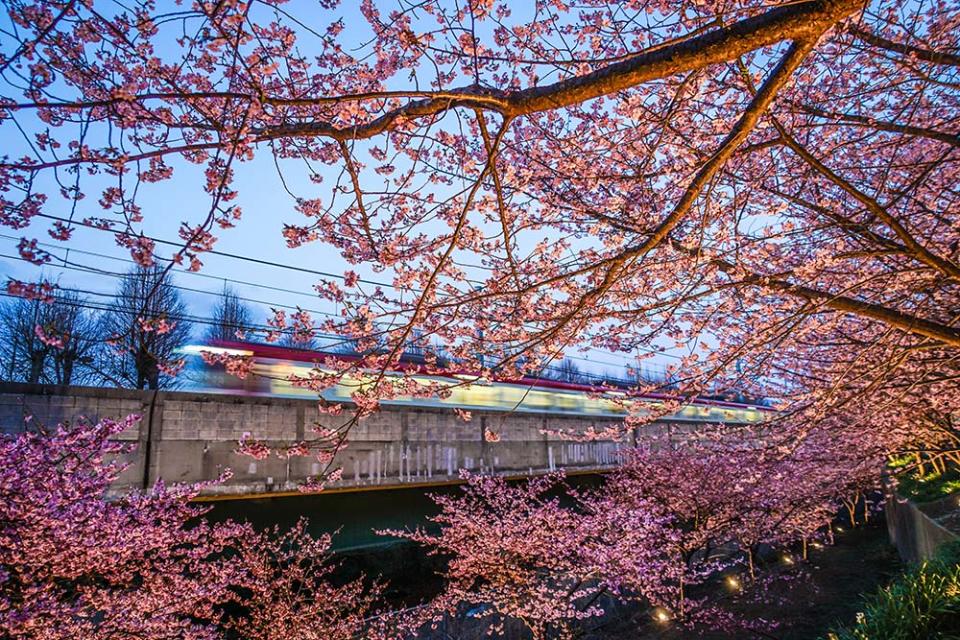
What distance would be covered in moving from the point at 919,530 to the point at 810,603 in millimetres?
3103

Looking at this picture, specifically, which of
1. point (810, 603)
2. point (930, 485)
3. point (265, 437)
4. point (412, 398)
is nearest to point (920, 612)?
point (810, 603)

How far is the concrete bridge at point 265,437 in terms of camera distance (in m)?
9.16

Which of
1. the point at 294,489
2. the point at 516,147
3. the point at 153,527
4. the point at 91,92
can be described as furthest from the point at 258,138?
the point at 294,489

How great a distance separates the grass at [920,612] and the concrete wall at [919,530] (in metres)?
2.79

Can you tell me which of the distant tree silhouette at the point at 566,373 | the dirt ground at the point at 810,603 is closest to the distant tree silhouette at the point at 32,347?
the dirt ground at the point at 810,603

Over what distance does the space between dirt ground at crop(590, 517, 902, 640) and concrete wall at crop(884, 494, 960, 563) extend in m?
0.75

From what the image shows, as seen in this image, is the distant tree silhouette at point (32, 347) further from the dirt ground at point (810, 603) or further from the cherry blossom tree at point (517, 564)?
the dirt ground at point (810, 603)

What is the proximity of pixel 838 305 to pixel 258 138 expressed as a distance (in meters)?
4.62

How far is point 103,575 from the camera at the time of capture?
7.60 metres

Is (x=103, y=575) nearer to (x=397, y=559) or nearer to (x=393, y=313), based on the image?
(x=393, y=313)

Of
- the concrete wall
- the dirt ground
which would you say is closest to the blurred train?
the concrete wall

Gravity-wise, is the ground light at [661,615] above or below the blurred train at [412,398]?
below

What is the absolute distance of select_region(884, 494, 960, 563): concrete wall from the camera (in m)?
10.9

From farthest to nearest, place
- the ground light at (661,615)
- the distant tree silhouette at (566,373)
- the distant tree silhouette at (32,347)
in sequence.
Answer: the distant tree silhouette at (566,373)
the distant tree silhouette at (32,347)
the ground light at (661,615)
